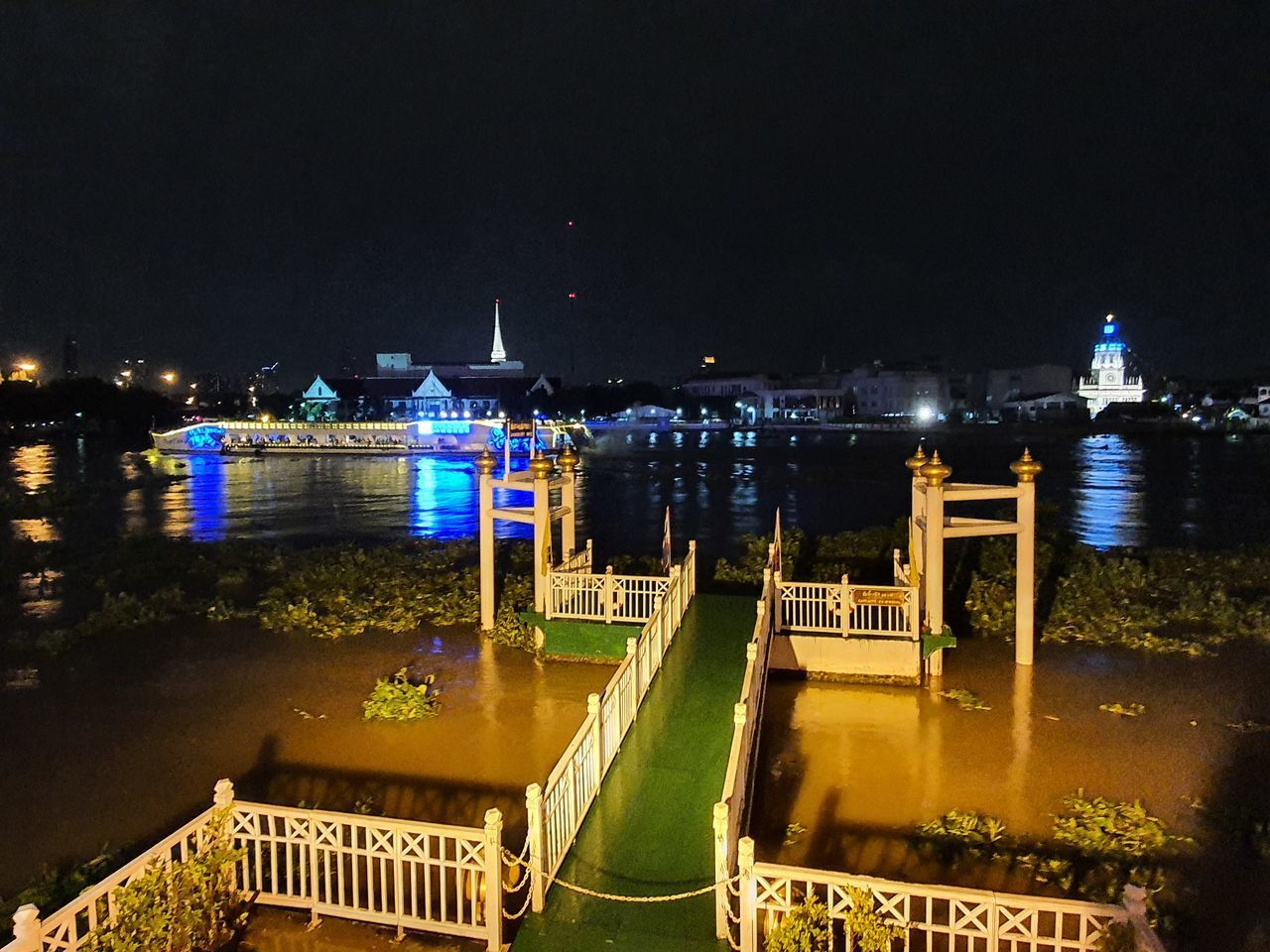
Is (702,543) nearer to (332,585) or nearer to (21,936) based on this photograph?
(332,585)

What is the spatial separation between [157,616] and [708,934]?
15094 millimetres

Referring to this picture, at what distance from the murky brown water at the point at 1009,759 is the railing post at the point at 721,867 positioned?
8.59 ft

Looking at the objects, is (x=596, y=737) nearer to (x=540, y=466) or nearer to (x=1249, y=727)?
(x=540, y=466)

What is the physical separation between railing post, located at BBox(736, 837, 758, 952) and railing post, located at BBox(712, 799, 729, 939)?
16 cm

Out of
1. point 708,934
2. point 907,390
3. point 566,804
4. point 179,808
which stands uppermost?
point 907,390

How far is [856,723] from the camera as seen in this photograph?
36.6ft

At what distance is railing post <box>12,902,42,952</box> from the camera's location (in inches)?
182

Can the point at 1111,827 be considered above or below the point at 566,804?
below

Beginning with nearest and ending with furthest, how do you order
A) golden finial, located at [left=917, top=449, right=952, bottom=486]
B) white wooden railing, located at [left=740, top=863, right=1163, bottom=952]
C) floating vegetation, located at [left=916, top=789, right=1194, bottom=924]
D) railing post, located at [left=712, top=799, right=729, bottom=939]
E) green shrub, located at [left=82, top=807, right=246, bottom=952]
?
white wooden railing, located at [left=740, top=863, right=1163, bottom=952]
green shrub, located at [left=82, top=807, right=246, bottom=952]
railing post, located at [left=712, top=799, right=729, bottom=939]
floating vegetation, located at [left=916, top=789, right=1194, bottom=924]
golden finial, located at [left=917, top=449, right=952, bottom=486]

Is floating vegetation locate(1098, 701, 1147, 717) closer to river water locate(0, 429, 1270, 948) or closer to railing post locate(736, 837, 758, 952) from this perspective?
river water locate(0, 429, 1270, 948)

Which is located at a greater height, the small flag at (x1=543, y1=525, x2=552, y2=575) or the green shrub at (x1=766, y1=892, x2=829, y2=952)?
the small flag at (x1=543, y1=525, x2=552, y2=575)

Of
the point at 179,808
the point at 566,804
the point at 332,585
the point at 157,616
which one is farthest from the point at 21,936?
the point at 332,585

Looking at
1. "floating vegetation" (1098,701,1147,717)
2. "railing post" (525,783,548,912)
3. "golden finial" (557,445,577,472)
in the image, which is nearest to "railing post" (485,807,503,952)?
"railing post" (525,783,548,912)

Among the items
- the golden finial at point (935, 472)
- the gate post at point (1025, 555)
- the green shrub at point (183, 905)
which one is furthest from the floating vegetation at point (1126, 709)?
the green shrub at point (183, 905)
